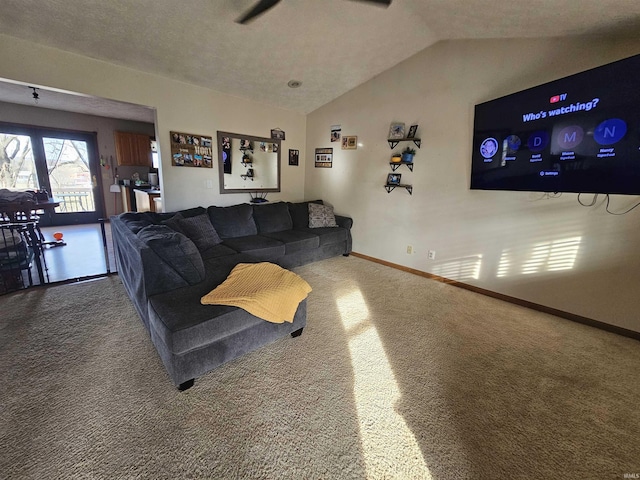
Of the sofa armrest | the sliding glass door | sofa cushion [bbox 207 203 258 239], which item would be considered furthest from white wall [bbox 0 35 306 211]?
the sliding glass door

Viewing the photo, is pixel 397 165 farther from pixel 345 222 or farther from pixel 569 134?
pixel 569 134

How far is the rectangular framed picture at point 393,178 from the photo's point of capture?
3.75 metres

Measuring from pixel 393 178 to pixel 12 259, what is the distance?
4.50 metres

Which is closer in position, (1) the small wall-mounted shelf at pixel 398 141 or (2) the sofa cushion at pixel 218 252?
(2) the sofa cushion at pixel 218 252

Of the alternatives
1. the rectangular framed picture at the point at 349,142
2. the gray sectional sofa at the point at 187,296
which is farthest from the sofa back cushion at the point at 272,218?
the rectangular framed picture at the point at 349,142

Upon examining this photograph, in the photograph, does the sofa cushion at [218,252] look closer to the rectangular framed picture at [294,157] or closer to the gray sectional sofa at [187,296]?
the gray sectional sofa at [187,296]

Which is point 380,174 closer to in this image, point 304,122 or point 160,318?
point 304,122

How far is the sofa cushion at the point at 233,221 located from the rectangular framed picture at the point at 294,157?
142cm

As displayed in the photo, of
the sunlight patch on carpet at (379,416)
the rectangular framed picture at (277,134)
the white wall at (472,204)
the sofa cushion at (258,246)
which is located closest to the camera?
the sunlight patch on carpet at (379,416)

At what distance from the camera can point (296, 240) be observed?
3.68 meters

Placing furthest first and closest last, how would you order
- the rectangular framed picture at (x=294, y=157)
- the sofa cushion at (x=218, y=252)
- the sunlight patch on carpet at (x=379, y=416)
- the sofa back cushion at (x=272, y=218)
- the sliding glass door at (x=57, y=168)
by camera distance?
the sliding glass door at (x=57, y=168) → the rectangular framed picture at (x=294, y=157) → the sofa back cushion at (x=272, y=218) → the sofa cushion at (x=218, y=252) → the sunlight patch on carpet at (x=379, y=416)

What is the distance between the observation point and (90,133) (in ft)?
19.9

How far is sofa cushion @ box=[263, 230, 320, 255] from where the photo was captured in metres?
3.60

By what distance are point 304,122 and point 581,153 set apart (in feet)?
12.8
